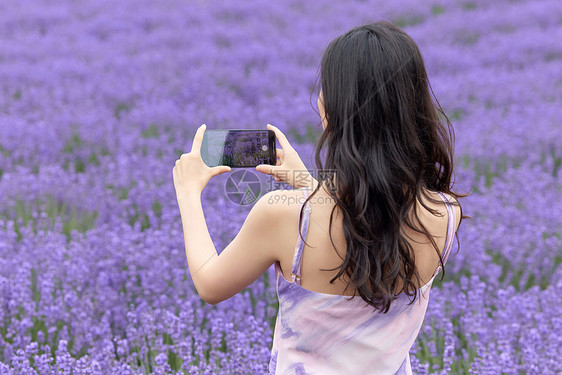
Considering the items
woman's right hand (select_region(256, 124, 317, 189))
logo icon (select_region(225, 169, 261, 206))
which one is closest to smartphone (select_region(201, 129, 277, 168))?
woman's right hand (select_region(256, 124, 317, 189))

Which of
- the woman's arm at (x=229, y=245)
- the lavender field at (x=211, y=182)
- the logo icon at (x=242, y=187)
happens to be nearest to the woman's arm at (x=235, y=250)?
the woman's arm at (x=229, y=245)

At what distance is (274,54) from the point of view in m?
7.98

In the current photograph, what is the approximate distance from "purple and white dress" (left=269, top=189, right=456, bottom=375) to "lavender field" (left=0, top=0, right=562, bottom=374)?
1.65 feet

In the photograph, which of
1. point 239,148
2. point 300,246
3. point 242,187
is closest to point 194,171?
point 239,148

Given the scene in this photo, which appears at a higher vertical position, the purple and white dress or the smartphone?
the smartphone

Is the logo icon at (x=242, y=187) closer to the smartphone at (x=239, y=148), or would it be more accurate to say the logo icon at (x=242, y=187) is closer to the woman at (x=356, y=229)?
the smartphone at (x=239, y=148)

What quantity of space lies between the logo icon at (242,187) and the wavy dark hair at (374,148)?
2.65 meters

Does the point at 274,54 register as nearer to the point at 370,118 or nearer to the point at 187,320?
the point at 187,320

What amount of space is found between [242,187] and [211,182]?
278 millimetres

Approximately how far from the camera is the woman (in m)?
1.50

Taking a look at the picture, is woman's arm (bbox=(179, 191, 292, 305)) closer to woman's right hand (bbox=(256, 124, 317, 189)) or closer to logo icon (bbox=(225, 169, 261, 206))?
woman's right hand (bbox=(256, 124, 317, 189))

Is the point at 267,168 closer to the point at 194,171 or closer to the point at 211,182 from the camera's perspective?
the point at 194,171

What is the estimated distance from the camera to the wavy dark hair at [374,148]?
4.90 ft

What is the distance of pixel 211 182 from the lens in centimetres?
462
